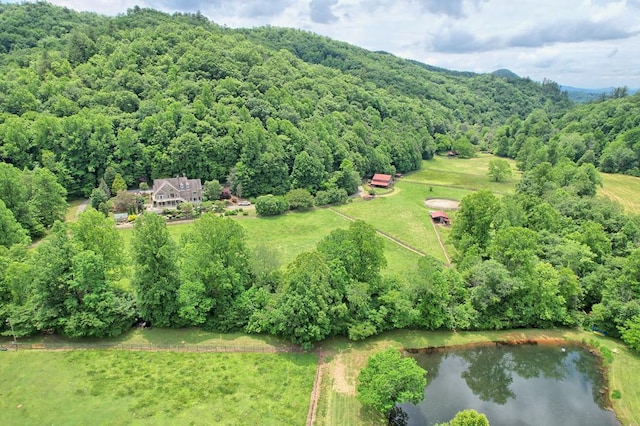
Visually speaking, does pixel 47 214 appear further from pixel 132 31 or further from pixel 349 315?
pixel 132 31

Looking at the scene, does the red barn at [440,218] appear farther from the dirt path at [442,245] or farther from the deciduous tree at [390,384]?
the deciduous tree at [390,384]

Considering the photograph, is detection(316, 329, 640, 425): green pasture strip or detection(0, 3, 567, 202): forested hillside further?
detection(0, 3, 567, 202): forested hillside

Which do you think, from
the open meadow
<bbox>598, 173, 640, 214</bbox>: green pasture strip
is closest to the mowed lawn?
the open meadow

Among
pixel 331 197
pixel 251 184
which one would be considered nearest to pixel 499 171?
pixel 331 197

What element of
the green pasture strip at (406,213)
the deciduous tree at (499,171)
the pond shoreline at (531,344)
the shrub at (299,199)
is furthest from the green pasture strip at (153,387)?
the deciduous tree at (499,171)

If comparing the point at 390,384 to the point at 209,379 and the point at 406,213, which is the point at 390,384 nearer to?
the point at 209,379

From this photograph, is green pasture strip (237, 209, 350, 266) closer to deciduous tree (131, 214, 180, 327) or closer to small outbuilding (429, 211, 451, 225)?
small outbuilding (429, 211, 451, 225)
